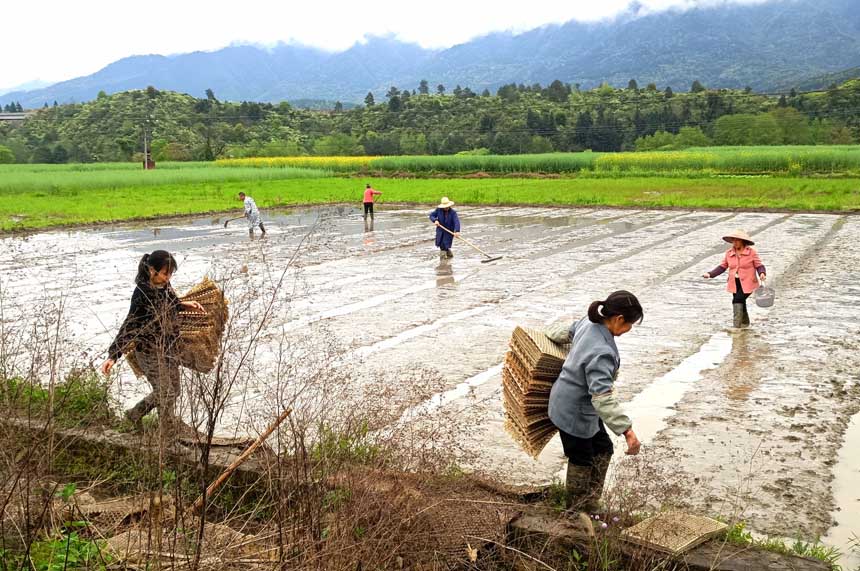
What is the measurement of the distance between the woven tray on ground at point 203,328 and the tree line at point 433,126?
250 feet

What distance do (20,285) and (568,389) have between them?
11.7m

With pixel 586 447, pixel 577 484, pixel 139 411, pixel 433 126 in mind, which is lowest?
pixel 577 484

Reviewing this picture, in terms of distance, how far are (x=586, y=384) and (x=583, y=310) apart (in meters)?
6.93

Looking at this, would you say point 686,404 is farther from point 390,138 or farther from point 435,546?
point 390,138

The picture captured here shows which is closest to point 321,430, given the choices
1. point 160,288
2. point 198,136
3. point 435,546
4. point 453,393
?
point 435,546

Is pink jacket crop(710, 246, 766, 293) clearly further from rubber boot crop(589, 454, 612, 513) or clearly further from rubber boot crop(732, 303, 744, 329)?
rubber boot crop(589, 454, 612, 513)

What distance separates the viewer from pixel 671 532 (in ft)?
13.2

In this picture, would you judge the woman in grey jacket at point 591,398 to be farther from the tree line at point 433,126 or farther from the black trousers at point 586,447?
the tree line at point 433,126

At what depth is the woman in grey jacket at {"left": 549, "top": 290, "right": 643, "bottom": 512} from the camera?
4406mm

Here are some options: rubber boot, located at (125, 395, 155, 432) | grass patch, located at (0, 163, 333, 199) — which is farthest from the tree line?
rubber boot, located at (125, 395, 155, 432)

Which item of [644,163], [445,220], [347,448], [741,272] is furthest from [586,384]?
[644,163]

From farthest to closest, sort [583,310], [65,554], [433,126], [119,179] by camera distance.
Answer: [433,126] → [119,179] → [583,310] → [65,554]

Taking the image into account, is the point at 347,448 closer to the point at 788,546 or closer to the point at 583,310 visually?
the point at 788,546

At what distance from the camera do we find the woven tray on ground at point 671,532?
3.90 meters
